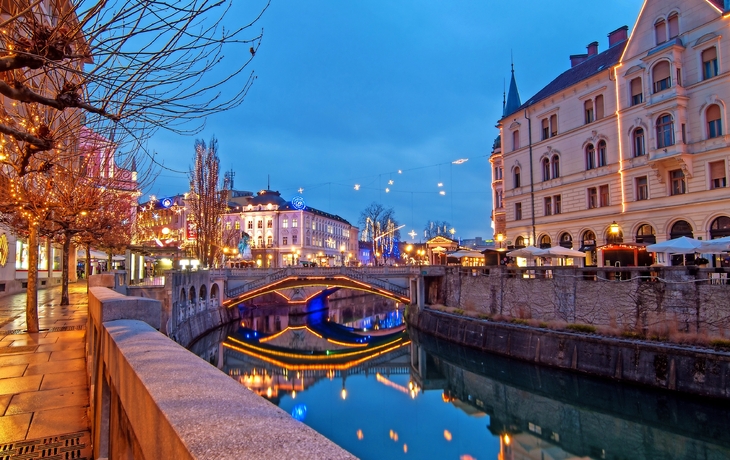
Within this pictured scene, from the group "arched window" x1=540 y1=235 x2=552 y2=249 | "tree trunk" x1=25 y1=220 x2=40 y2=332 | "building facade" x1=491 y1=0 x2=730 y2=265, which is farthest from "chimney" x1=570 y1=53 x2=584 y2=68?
"tree trunk" x1=25 y1=220 x2=40 y2=332

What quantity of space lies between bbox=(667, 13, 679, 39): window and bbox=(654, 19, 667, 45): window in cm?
26

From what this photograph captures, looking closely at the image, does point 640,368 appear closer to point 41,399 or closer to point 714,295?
point 714,295

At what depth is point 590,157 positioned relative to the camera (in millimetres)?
34969

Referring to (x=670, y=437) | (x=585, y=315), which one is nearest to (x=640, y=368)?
(x=670, y=437)

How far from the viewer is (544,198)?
38625mm

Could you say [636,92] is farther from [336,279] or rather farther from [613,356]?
[336,279]

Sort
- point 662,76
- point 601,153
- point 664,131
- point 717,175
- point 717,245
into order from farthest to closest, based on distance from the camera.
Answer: point 601,153 → point 662,76 → point 664,131 → point 717,175 → point 717,245

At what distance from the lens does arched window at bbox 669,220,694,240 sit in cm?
2772

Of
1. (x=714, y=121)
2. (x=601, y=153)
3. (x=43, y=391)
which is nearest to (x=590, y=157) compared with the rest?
(x=601, y=153)

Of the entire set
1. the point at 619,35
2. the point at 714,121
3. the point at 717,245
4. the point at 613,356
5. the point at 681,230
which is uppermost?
the point at 619,35

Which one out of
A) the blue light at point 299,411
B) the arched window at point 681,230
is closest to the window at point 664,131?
the arched window at point 681,230

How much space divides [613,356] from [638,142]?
15796mm

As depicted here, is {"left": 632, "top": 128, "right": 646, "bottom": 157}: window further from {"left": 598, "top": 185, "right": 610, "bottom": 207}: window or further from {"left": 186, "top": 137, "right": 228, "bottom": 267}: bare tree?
{"left": 186, "top": 137, "right": 228, "bottom": 267}: bare tree

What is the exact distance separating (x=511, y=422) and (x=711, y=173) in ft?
58.9
